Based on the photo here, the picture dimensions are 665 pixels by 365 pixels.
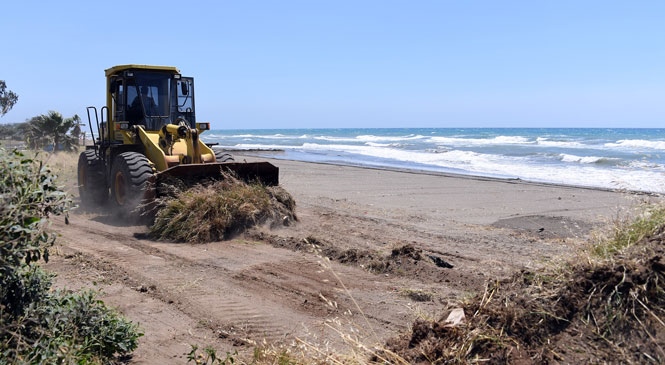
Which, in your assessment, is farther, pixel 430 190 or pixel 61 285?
pixel 430 190

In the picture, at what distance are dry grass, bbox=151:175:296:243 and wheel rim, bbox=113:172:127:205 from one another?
1.57m

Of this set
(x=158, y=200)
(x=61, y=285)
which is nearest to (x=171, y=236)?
(x=158, y=200)

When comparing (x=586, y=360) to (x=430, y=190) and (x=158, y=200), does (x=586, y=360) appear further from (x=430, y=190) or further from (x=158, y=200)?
(x=430, y=190)

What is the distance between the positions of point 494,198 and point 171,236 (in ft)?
29.4

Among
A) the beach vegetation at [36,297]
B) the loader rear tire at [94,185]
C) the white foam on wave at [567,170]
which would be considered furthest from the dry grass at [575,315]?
the white foam on wave at [567,170]

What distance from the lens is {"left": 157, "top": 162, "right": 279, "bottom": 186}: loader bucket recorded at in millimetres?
10414

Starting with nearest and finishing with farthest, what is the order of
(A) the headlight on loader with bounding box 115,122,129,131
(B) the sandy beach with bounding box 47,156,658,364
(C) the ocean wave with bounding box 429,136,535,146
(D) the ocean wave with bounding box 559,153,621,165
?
(B) the sandy beach with bounding box 47,156,658,364 → (A) the headlight on loader with bounding box 115,122,129,131 → (D) the ocean wave with bounding box 559,153,621,165 → (C) the ocean wave with bounding box 429,136,535,146

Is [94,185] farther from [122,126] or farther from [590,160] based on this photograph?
[590,160]

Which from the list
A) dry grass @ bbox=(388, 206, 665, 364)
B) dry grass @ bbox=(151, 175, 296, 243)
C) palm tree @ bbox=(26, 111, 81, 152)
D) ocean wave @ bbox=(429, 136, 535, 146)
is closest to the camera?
dry grass @ bbox=(388, 206, 665, 364)

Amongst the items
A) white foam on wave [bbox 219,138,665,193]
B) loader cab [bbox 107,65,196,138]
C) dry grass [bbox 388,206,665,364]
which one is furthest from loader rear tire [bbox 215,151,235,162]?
white foam on wave [bbox 219,138,665,193]

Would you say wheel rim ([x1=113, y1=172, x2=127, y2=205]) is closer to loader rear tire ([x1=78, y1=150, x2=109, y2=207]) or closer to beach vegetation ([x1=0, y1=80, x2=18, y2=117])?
loader rear tire ([x1=78, y1=150, x2=109, y2=207])

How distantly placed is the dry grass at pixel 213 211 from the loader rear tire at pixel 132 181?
410mm

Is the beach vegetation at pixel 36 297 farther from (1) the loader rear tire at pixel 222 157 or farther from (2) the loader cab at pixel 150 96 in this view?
(2) the loader cab at pixel 150 96

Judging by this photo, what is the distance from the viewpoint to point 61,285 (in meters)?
6.88
